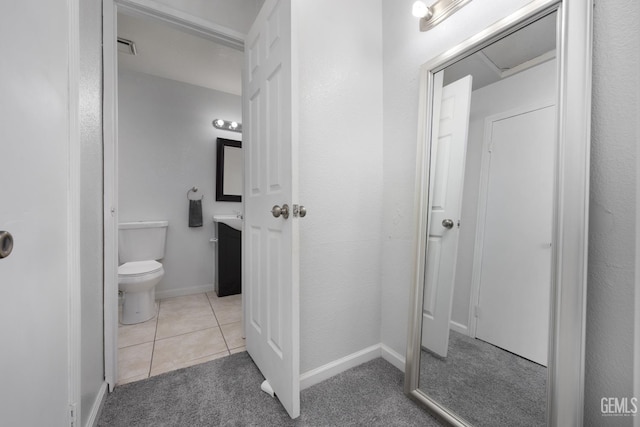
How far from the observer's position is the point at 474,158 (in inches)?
43.8

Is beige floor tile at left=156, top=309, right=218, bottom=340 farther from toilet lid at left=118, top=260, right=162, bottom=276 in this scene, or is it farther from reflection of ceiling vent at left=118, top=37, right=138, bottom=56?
reflection of ceiling vent at left=118, top=37, right=138, bottom=56

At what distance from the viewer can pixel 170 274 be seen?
108 inches

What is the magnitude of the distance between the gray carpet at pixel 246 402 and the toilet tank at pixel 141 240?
141 centimetres

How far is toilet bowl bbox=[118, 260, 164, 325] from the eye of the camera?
200 cm

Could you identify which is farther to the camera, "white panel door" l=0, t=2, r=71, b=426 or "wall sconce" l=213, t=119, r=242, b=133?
"wall sconce" l=213, t=119, r=242, b=133

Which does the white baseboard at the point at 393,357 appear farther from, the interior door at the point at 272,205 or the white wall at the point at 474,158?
the interior door at the point at 272,205

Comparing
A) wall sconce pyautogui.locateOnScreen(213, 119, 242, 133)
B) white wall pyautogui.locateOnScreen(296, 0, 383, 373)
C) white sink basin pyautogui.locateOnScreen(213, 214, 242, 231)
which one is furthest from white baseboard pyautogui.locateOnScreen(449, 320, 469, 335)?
wall sconce pyautogui.locateOnScreen(213, 119, 242, 133)

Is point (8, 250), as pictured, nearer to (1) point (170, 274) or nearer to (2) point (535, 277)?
(2) point (535, 277)

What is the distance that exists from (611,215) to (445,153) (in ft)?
2.01

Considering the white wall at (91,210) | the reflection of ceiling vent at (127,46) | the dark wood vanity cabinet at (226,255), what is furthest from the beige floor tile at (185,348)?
the reflection of ceiling vent at (127,46)

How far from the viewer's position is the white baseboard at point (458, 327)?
3.70ft

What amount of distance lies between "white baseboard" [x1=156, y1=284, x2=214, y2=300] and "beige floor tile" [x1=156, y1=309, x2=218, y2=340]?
1.84ft

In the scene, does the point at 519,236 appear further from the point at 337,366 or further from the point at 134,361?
the point at 134,361

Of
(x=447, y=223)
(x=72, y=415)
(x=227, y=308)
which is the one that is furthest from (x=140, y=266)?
(x=447, y=223)
